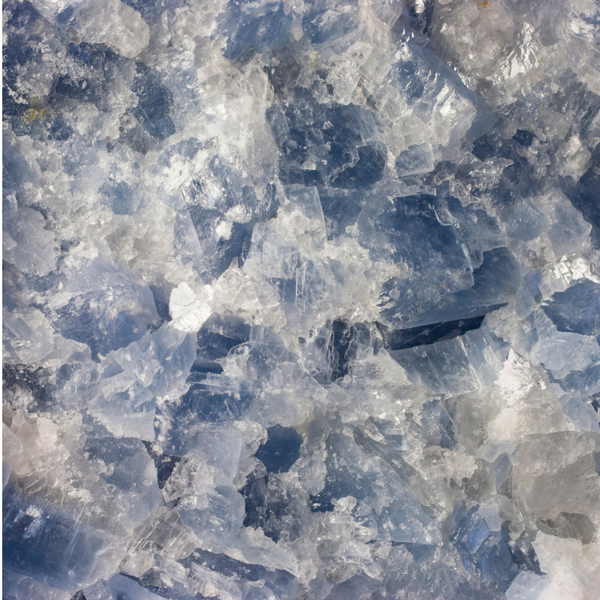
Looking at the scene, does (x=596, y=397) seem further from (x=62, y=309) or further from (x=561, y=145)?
(x=62, y=309)

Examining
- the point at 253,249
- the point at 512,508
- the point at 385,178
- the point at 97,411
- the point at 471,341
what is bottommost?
the point at 512,508

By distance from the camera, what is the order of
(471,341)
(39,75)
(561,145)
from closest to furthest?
(39,75)
(471,341)
(561,145)

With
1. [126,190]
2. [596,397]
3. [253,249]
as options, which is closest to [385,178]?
[253,249]

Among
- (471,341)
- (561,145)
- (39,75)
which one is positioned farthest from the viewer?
(561,145)

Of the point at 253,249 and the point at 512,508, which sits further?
the point at 512,508

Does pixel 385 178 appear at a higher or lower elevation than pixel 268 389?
higher

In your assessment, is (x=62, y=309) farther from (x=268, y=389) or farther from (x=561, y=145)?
(x=561, y=145)
